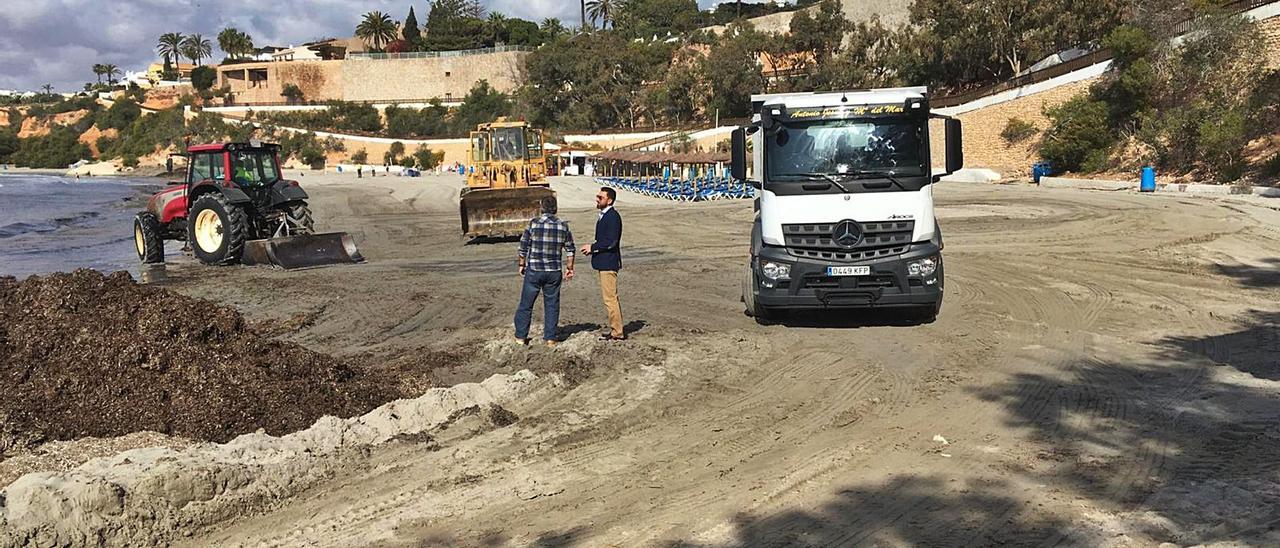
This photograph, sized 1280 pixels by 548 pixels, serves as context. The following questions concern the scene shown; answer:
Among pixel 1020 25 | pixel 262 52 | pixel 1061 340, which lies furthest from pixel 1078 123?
pixel 262 52

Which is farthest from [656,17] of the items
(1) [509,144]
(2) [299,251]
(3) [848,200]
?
(3) [848,200]

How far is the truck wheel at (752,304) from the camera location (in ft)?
34.7

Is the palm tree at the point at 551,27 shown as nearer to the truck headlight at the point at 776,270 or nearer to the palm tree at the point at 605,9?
the palm tree at the point at 605,9

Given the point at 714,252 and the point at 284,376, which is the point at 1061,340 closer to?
the point at 284,376

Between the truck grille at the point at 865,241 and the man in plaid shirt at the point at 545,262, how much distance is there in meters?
2.56

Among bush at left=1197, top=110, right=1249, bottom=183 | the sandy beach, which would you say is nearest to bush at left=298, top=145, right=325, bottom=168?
bush at left=1197, top=110, right=1249, bottom=183

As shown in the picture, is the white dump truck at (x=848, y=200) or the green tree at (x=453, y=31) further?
the green tree at (x=453, y=31)

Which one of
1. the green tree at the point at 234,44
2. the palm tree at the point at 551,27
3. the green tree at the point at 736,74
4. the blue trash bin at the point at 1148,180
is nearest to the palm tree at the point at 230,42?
the green tree at the point at 234,44

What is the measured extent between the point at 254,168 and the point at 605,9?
118037mm

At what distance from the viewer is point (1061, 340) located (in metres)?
9.89

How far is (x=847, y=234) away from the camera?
32.7ft

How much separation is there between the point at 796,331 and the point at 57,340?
7.10 meters

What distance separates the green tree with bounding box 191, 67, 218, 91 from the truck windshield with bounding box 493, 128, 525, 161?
11658cm

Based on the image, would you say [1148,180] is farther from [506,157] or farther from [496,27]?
[496,27]
